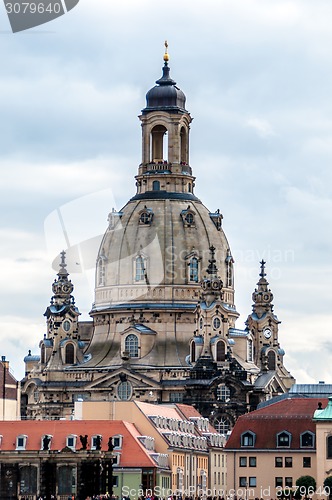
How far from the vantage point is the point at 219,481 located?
166 m

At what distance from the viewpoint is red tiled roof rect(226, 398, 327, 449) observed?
150m

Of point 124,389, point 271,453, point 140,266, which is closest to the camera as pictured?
point 271,453

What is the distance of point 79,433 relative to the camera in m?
148

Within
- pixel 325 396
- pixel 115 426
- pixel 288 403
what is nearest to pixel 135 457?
pixel 115 426

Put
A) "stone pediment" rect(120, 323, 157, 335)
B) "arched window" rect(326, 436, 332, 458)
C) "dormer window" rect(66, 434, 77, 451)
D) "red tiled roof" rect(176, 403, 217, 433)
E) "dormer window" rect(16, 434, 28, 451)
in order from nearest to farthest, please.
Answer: "arched window" rect(326, 436, 332, 458), "dormer window" rect(66, 434, 77, 451), "dormer window" rect(16, 434, 28, 451), "red tiled roof" rect(176, 403, 217, 433), "stone pediment" rect(120, 323, 157, 335)

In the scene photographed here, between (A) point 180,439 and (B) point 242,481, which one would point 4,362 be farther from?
(B) point 242,481

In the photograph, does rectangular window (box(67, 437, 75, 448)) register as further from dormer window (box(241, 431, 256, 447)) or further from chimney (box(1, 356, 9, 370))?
chimney (box(1, 356, 9, 370))

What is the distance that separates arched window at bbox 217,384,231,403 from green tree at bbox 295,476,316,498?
156 ft

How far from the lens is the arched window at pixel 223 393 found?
191 metres

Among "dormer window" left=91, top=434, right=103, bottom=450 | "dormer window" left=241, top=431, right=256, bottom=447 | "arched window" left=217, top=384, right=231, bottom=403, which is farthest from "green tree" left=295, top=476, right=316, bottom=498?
"arched window" left=217, top=384, right=231, bottom=403

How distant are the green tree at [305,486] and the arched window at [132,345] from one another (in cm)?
5543

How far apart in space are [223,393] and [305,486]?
5112cm

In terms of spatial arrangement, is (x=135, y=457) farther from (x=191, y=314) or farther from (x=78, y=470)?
(x=191, y=314)

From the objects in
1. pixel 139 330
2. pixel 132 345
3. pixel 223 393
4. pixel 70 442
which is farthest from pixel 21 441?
pixel 132 345
